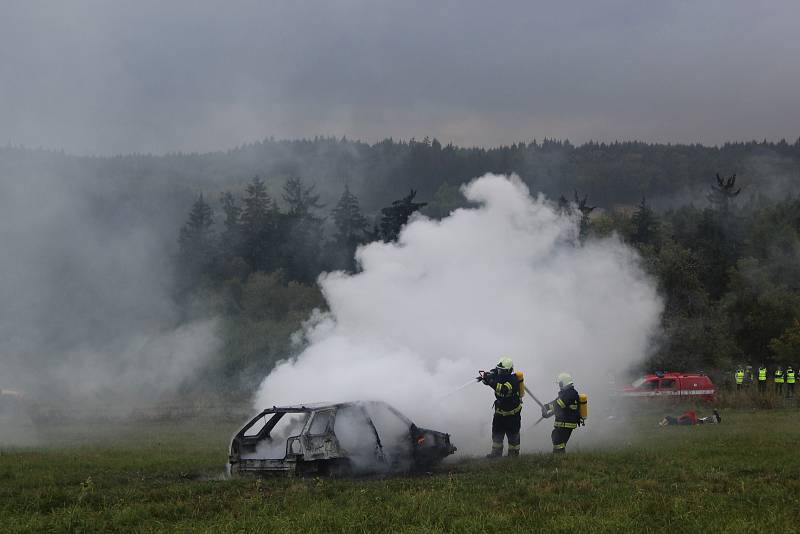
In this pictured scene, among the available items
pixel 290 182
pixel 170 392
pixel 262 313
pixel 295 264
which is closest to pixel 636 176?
pixel 290 182

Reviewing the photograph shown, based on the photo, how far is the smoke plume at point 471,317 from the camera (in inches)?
685

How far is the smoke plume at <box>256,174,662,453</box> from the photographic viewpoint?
17.4 m

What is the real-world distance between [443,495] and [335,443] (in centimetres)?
296

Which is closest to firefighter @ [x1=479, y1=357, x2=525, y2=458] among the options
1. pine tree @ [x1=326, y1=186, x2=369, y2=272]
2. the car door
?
the car door

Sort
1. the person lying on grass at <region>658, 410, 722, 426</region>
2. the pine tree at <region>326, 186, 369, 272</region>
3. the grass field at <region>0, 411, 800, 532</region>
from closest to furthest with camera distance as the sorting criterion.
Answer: the grass field at <region>0, 411, 800, 532</region>
the person lying on grass at <region>658, 410, 722, 426</region>
the pine tree at <region>326, 186, 369, 272</region>

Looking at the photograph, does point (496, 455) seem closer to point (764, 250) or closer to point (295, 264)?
point (295, 264)

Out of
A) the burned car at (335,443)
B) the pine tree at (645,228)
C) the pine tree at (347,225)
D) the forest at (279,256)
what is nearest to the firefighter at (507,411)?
the burned car at (335,443)

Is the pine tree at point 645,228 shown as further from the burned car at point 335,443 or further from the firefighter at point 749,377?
the burned car at point 335,443

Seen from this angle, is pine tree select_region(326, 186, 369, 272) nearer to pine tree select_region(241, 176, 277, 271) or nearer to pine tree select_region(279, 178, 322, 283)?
pine tree select_region(279, 178, 322, 283)

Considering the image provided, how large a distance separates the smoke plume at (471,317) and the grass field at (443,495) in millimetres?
2579

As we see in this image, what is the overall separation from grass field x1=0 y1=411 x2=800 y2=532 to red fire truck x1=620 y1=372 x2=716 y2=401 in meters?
17.9

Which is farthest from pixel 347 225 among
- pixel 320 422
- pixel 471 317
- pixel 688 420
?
pixel 320 422

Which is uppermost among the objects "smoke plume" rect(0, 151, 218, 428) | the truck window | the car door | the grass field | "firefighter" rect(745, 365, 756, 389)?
"smoke plume" rect(0, 151, 218, 428)

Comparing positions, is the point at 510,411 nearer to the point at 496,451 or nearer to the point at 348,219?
the point at 496,451
